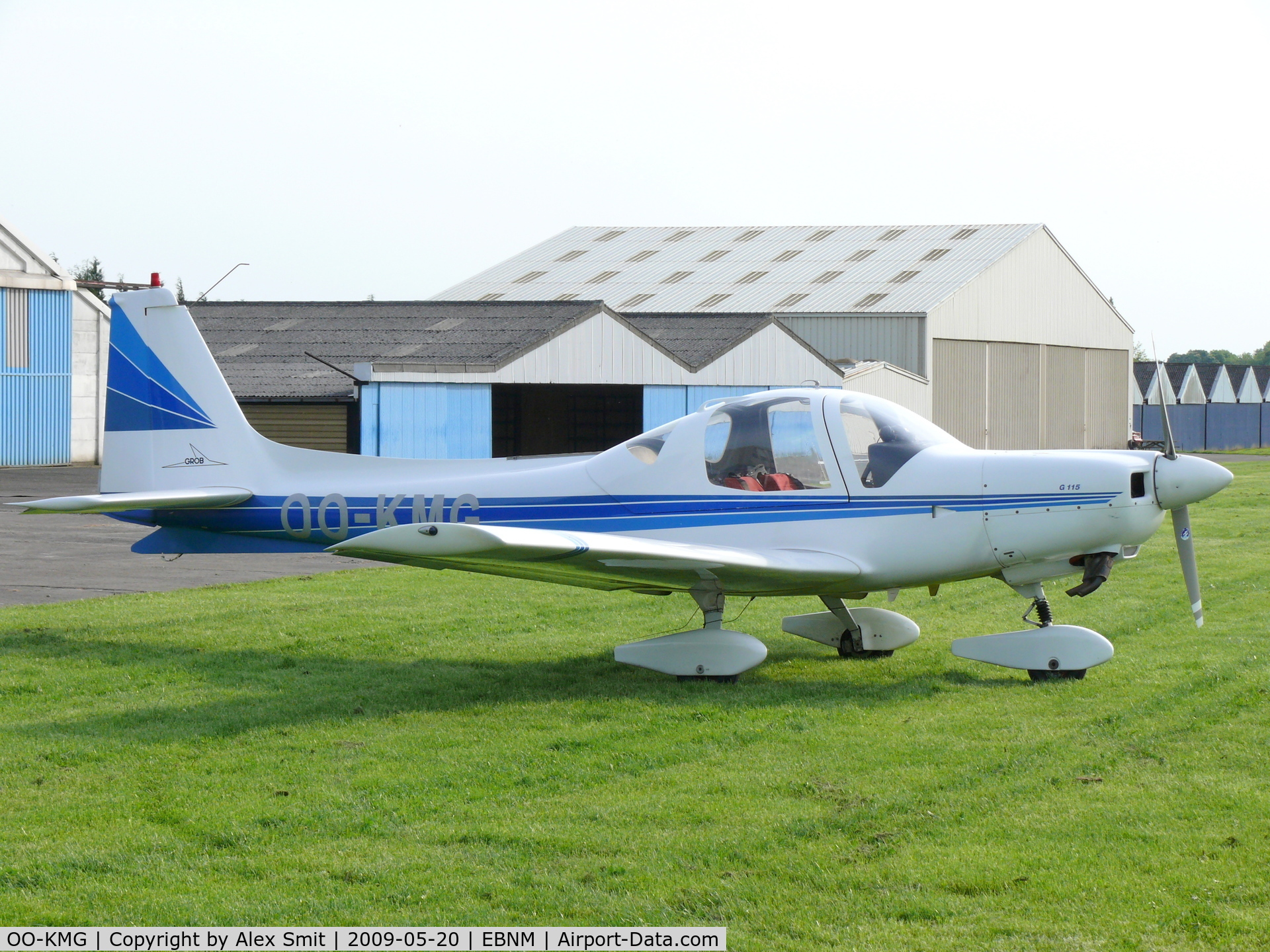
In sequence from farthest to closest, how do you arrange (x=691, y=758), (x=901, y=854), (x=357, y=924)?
1. (x=691, y=758)
2. (x=901, y=854)
3. (x=357, y=924)

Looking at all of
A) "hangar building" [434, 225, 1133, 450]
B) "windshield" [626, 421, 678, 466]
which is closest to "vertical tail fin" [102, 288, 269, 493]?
"windshield" [626, 421, 678, 466]

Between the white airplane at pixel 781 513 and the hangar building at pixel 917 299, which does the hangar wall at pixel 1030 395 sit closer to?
the hangar building at pixel 917 299

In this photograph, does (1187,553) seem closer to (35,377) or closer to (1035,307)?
(35,377)

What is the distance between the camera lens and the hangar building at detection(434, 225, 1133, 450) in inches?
1585

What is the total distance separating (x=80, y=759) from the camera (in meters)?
6.63

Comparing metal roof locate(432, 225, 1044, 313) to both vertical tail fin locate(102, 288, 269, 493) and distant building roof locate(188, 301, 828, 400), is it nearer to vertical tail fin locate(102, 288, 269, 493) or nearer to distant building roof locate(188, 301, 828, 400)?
distant building roof locate(188, 301, 828, 400)

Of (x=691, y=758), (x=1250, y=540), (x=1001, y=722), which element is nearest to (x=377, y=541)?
(x=691, y=758)

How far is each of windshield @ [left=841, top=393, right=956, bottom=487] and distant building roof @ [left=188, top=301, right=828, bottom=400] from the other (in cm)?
1604

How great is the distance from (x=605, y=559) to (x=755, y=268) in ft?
129

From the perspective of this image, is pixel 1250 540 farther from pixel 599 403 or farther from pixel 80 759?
pixel 599 403

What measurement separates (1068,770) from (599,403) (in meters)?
27.9

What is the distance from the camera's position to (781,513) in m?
8.78

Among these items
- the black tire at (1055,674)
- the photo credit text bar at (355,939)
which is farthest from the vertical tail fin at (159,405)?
the photo credit text bar at (355,939)

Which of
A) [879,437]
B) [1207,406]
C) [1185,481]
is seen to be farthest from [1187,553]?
[1207,406]
